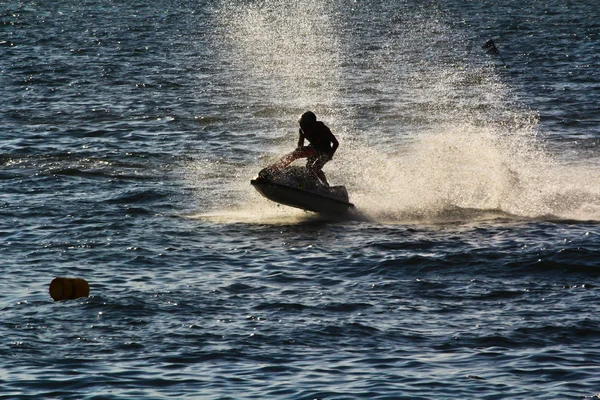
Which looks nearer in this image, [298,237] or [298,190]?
[298,237]

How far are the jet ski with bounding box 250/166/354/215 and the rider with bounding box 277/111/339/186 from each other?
21 cm

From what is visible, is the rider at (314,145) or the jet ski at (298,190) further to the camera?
the rider at (314,145)

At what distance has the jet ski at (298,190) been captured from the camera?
77.2 ft

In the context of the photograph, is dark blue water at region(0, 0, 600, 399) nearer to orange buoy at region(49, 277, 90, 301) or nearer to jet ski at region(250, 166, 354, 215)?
orange buoy at region(49, 277, 90, 301)

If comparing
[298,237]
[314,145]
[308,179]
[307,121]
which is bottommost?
[298,237]

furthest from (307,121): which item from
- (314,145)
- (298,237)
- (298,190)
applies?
(298,237)

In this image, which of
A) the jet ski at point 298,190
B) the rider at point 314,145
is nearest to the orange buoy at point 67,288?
the jet ski at point 298,190

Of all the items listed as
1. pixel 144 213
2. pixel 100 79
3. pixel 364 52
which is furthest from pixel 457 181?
pixel 364 52

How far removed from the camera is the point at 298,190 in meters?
23.6

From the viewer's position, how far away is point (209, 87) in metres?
47.6

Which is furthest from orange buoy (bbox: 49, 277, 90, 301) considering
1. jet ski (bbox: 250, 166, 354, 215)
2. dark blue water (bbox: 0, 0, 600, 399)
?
jet ski (bbox: 250, 166, 354, 215)

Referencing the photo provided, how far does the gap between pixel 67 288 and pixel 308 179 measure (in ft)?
23.8

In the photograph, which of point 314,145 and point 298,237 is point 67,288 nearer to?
point 298,237

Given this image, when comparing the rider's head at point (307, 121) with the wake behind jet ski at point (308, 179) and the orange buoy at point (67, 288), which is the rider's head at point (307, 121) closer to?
the wake behind jet ski at point (308, 179)
